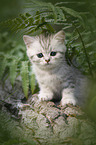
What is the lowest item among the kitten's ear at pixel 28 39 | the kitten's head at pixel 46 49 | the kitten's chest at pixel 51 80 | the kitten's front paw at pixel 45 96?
the kitten's front paw at pixel 45 96

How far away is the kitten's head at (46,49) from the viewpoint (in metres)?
0.75

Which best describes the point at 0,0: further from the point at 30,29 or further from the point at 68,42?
the point at 68,42

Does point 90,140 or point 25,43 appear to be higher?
point 25,43

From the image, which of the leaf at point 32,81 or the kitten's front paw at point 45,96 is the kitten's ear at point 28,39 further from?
the kitten's front paw at point 45,96

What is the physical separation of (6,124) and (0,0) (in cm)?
61

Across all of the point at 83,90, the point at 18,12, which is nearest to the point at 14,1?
the point at 18,12

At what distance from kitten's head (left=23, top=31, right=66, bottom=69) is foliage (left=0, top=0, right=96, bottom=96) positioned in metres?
0.04

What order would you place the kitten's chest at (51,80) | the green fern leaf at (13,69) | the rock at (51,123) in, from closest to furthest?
1. the rock at (51,123)
2. the green fern leaf at (13,69)
3. the kitten's chest at (51,80)

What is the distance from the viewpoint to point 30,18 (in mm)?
658

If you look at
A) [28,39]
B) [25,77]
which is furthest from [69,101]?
[28,39]

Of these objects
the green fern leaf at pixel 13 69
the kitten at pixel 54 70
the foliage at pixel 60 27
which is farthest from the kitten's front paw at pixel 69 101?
the green fern leaf at pixel 13 69

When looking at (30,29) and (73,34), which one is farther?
(73,34)

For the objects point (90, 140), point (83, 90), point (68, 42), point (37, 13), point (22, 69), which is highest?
point (37, 13)

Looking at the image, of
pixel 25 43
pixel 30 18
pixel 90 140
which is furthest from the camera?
pixel 25 43
